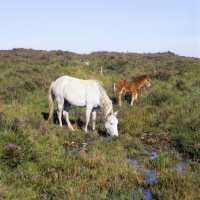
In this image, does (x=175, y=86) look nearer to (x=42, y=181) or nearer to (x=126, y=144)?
(x=126, y=144)

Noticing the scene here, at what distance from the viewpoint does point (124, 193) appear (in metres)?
5.72

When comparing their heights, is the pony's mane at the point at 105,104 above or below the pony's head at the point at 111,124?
above

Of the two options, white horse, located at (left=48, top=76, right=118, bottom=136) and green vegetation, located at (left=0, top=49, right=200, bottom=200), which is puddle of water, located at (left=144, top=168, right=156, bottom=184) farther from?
white horse, located at (left=48, top=76, right=118, bottom=136)

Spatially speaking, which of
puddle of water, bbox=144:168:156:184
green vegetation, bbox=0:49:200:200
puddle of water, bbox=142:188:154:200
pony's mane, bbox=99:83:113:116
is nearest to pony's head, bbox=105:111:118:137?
pony's mane, bbox=99:83:113:116

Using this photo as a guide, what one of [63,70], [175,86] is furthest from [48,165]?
[63,70]

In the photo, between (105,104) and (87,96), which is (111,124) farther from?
(87,96)

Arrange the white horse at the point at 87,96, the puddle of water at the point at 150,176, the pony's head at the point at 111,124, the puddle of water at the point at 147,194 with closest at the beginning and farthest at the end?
the puddle of water at the point at 147,194
the puddle of water at the point at 150,176
the pony's head at the point at 111,124
the white horse at the point at 87,96

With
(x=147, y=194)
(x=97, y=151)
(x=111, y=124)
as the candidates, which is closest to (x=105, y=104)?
(x=111, y=124)

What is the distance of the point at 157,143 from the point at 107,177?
13.0 ft

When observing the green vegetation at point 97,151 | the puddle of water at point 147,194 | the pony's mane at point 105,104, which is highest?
the pony's mane at point 105,104

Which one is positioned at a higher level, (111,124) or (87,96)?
(87,96)

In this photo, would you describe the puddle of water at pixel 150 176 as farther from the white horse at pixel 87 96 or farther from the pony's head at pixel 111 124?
the white horse at pixel 87 96

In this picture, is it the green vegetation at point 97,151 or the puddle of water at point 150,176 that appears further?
the puddle of water at point 150,176

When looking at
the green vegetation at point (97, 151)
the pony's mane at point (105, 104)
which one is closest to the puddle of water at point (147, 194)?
the green vegetation at point (97, 151)
